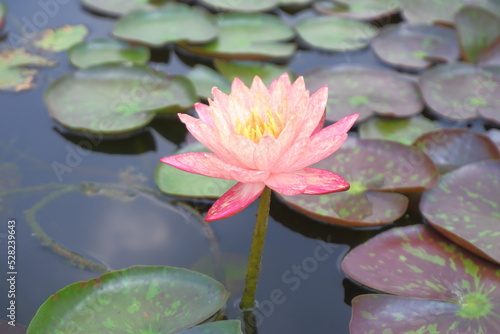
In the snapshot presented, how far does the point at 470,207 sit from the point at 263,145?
0.97 m

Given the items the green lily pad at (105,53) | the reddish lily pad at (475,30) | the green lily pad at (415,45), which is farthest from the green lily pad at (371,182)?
the green lily pad at (105,53)

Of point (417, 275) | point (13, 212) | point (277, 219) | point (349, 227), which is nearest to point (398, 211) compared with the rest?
point (349, 227)

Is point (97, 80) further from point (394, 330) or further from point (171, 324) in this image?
point (394, 330)

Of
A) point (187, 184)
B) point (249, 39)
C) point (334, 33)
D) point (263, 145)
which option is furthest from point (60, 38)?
point (263, 145)

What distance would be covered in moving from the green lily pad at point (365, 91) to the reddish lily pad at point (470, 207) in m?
0.55

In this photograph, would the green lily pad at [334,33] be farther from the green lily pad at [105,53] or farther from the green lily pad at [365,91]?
the green lily pad at [105,53]

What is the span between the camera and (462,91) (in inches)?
97.7

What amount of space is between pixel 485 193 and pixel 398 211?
0.32 meters

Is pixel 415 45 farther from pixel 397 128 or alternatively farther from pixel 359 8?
pixel 397 128

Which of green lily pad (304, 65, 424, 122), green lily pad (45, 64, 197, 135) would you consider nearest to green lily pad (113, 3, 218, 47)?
green lily pad (45, 64, 197, 135)

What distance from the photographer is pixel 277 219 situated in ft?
6.26

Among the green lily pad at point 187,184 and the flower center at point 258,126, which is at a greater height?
the flower center at point 258,126

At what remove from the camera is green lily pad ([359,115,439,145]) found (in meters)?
2.27

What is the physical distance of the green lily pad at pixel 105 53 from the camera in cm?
264
